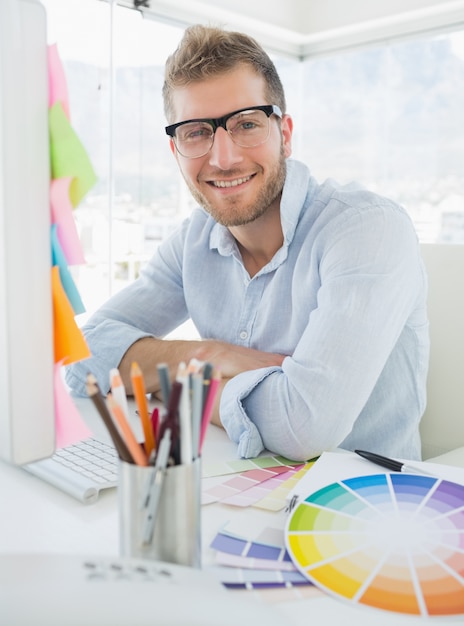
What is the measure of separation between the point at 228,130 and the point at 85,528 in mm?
887

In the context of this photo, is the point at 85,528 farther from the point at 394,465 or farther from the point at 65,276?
the point at 394,465

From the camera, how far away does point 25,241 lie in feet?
1.86

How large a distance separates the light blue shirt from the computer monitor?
1.22 ft

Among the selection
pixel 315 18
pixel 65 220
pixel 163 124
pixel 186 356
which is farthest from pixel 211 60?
pixel 315 18

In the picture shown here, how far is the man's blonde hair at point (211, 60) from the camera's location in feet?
4.20

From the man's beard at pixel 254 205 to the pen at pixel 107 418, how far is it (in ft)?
3.10

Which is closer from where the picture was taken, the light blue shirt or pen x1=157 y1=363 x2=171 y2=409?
pen x1=157 y1=363 x2=171 y2=409

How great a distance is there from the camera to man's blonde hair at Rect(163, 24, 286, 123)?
4.20 feet

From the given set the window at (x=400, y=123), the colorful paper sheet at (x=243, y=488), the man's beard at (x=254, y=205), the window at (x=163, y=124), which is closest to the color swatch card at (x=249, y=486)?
the colorful paper sheet at (x=243, y=488)

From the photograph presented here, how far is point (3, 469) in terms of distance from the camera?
31.7 inches

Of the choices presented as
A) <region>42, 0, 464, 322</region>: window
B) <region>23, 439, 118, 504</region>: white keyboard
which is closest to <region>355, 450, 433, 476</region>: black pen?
<region>23, 439, 118, 504</region>: white keyboard

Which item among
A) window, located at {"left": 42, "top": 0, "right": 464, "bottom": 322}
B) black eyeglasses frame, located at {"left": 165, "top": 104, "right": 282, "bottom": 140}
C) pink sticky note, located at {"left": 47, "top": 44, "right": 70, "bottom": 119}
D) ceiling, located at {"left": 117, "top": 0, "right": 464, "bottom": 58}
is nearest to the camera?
Result: pink sticky note, located at {"left": 47, "top": 44, "right": 70, "bottom": 119}

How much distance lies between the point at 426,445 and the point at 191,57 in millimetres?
949

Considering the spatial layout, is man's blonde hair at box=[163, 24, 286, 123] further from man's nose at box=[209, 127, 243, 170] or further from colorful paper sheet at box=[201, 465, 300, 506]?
colorful paper sheet at box=[201, 465, 300, 506]
